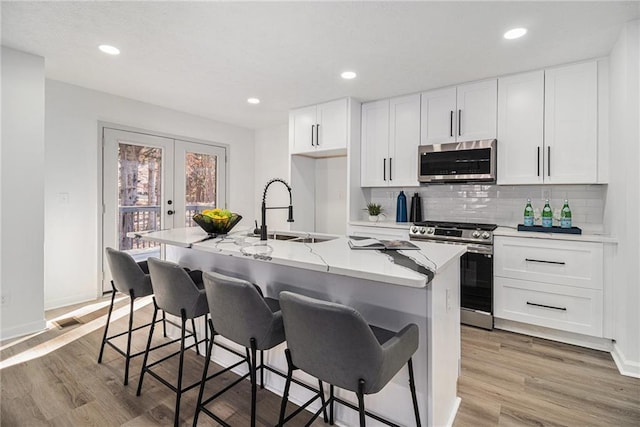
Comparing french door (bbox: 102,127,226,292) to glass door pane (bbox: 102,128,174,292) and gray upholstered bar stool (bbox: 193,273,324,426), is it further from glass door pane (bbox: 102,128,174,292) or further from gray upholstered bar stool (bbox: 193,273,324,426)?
gray upholstered bar stool (bbox: 193,273,324,426)

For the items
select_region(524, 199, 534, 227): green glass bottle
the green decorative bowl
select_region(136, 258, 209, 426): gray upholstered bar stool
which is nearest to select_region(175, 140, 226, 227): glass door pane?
the green decorative bowl

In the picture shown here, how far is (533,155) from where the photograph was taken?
3086 mm

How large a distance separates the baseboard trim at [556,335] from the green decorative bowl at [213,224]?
8.48 ft

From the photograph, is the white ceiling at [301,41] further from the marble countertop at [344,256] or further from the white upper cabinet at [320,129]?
the marble countertop at [344,256]

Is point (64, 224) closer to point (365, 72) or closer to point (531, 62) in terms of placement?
point (365, 72)

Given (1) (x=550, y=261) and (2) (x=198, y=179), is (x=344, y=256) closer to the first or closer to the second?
(1) (x=550, y=261)

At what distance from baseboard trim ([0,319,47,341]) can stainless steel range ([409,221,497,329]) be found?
3.78 m

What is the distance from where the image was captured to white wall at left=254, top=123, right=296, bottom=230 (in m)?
5.31

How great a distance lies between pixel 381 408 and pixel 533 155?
2689 mm

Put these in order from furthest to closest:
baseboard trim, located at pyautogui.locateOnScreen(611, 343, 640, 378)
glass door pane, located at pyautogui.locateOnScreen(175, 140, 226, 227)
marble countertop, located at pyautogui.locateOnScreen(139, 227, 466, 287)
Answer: glass door pane, located at pyautogui.locateOnScreen(175, 140, 226, 227) < baseboard trim, located at pyautogui.locateOnScreen(611, 343, 640, 378) < marble countertop, located at pyautogui.locateOnScreen(139, 227, 466, 287)

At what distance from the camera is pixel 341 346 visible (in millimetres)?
1193

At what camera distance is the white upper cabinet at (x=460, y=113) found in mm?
3289

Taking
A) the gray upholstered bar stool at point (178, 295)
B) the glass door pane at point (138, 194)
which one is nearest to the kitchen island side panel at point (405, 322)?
the gray upholstered bar stool at point (178, 295)

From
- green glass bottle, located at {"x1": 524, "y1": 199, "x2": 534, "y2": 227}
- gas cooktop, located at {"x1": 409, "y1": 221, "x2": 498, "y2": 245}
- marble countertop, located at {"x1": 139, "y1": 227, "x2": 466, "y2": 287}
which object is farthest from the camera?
green glass bottle, located at {"x1": 524, "y1": 199, "x2": 534, "y2": 227}
